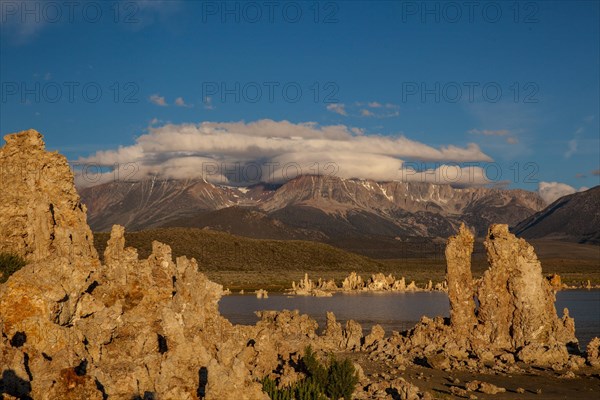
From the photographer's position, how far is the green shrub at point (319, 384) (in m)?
18.1

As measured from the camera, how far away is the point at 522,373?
87.6 feet

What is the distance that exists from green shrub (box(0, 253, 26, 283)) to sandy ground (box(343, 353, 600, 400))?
14.7m

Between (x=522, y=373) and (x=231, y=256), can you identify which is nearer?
(x=522, y=373)

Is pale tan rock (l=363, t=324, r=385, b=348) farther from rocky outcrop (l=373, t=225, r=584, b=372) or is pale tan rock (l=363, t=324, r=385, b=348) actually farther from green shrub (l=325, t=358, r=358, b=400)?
green shrub (l=325, t=358, r=358, b=400)

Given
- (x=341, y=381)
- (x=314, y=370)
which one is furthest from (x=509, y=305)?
(x=341, y=381)

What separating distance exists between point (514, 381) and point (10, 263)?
20.8 m

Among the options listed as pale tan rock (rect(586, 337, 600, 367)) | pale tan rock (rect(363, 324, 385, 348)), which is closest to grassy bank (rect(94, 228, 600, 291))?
pale tan rock (rect(363, 324, 385, 348))

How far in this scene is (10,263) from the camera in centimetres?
2909

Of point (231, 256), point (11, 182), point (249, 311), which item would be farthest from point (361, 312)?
point (231, 256)

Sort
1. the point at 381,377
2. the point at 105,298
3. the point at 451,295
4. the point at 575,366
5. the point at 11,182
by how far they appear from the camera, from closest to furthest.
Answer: the point at 105,298, the point at 381,377, the point at 575,366, the point at 451,295, the point at 11,182

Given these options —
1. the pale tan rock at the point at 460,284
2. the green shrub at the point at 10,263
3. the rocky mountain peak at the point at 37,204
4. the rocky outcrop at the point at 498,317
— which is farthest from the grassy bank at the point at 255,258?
the rocky outcrop at the point at 498,317

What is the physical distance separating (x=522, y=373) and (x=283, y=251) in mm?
169380

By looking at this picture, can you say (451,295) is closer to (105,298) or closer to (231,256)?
(105,298)

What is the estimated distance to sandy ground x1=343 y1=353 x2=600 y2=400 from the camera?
22.7 m
